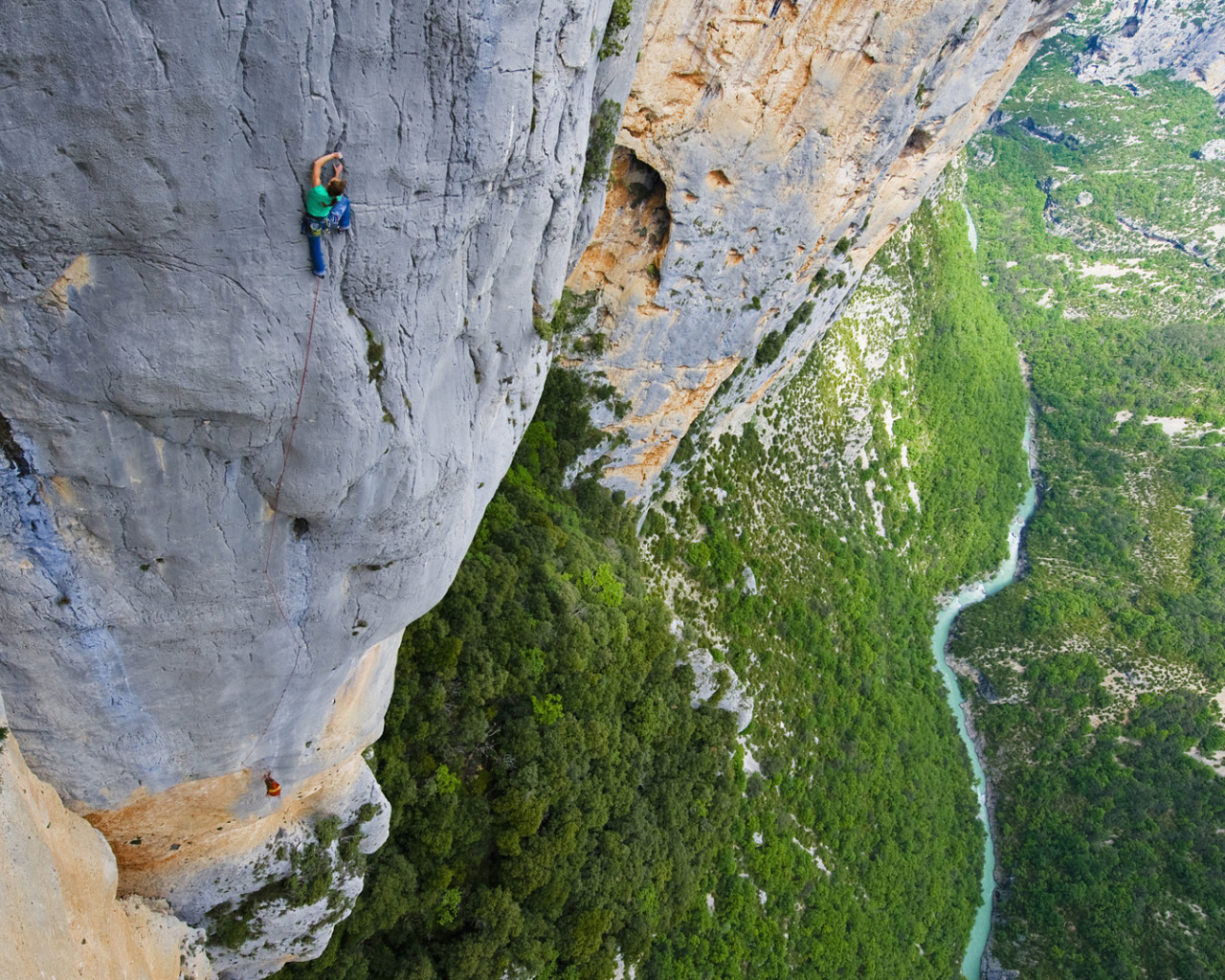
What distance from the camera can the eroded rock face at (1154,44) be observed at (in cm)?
8412

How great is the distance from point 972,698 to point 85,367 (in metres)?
48.2

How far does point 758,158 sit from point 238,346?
1537cm

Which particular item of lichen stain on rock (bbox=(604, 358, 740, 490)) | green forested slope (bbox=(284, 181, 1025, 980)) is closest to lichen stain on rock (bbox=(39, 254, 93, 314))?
green forested slope (bbox=(284, 181, 1025, 980))

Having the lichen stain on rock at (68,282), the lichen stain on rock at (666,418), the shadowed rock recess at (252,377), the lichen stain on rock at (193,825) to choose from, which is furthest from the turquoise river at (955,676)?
the lichen stain on rock at (68,282)

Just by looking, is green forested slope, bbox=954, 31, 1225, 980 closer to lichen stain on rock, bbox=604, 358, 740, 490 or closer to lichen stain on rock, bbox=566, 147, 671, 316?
lichen stain on rock, bbox=604, 358, 740, 490

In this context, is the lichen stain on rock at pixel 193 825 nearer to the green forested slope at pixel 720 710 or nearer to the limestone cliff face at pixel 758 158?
the green forested slope at pixel 720 710

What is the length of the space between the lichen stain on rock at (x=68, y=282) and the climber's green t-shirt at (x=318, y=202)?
1766 millimetres

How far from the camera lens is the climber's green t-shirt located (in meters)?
6.20

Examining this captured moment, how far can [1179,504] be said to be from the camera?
51.0 metres

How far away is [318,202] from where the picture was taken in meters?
6.24

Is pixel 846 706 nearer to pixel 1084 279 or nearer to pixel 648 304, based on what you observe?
pixel 648 304

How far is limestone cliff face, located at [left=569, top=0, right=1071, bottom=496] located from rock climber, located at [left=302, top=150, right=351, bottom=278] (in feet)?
39.8

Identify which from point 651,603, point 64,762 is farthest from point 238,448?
point 651,603

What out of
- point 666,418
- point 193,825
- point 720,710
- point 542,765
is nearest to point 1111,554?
point 720,710
